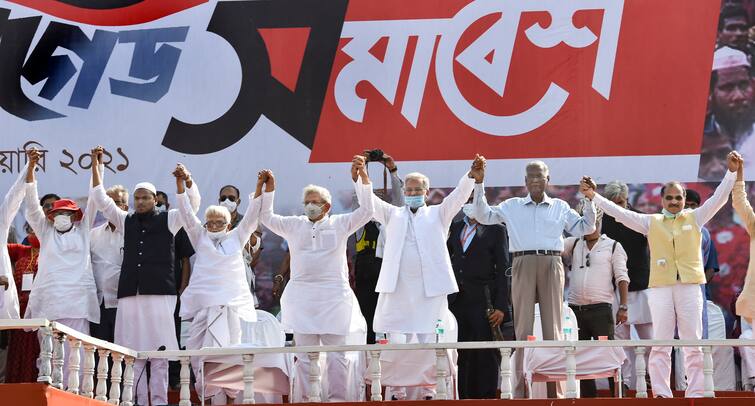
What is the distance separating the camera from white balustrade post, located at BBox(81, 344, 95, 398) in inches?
361

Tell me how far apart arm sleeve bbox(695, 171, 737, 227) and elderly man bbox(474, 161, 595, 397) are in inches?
27.8

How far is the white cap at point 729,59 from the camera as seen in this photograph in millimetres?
13031

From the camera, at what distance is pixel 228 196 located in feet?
41.1

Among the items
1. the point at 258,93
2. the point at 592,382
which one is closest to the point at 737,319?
the point at 592,382

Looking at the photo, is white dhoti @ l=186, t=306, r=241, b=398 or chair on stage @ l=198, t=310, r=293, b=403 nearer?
chair on stage @ l=198, t=310, r=293, b=403

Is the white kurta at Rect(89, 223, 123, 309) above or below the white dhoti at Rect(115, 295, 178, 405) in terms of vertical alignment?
above

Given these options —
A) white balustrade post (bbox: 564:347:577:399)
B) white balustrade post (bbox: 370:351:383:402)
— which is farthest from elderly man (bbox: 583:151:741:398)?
white balustrade post (bbox: 370:351:383:402)

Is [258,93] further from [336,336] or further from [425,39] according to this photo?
[336,336]

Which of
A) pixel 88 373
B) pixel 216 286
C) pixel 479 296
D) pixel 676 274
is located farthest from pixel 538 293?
pixel 88 373

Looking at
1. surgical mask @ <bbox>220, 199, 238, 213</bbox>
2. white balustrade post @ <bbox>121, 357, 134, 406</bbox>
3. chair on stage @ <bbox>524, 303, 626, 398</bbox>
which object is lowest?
white balustrade post @ <bbox>121, 357, 134, 406</bbox>

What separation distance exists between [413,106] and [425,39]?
1.95 ft

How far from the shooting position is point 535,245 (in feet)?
33.5

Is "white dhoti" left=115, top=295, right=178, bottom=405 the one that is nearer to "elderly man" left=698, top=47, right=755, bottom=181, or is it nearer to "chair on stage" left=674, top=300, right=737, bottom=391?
"chair on stage" left=674, top=300, right=737, bottom=391

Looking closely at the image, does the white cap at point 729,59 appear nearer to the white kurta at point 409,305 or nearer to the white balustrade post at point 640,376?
the white kurta at point 409,305
